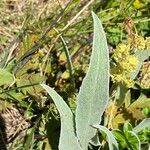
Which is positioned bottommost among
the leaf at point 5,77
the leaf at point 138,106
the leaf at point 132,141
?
the leaf at point 132,141

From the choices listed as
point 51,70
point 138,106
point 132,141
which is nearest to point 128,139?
point 132,141

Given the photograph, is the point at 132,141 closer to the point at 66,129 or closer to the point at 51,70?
the point at 66,129

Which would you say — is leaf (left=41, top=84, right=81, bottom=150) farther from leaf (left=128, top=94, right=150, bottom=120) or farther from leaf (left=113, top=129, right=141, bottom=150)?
leaf (left=128, top=94, right=150, bottom=120)

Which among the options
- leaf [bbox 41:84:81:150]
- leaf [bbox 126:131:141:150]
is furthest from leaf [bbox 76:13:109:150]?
leaf [bbox 126:131:141:150]

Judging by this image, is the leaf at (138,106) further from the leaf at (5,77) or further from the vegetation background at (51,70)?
the leaf at (5,77)

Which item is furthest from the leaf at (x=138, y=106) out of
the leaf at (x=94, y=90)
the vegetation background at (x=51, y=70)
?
the leaf at (x=94, y=90)

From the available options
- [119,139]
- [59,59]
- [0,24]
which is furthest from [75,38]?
[119,139]
